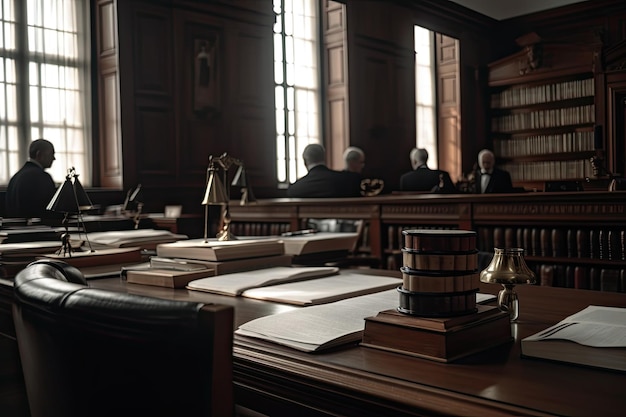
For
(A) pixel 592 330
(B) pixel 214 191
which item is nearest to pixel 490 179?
(B) pixel 214 191

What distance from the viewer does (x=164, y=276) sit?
1.63m

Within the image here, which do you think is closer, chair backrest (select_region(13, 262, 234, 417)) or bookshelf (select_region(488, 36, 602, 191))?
chair backrest (select_region(13, 262, 234, 417))

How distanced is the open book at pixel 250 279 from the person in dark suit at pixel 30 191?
179 inches

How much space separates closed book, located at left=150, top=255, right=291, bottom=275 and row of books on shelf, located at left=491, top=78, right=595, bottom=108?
29.9 feet

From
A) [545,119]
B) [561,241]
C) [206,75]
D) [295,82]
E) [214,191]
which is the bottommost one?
[561,241]

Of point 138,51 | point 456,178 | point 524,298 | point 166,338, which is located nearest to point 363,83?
point 456,178

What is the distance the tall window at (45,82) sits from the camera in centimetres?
642

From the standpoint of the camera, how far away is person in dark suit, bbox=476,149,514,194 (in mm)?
6129

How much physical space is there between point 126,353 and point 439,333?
426 mm

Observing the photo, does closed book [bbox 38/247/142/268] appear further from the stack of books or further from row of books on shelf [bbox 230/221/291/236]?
row of books on shelf [bbox 230/221/291/236]

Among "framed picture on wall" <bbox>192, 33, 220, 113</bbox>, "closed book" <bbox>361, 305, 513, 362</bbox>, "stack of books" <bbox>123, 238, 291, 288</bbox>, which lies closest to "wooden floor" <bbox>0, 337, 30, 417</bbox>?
"stack of books" <bbox>123, 238, 291, 288</bbox>

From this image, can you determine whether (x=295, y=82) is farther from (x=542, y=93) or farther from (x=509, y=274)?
(x=509, y=274)

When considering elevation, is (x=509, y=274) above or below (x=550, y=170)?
below

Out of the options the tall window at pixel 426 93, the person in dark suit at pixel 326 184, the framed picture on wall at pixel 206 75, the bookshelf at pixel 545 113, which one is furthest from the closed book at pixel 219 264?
the tall window at pixel 426 93
